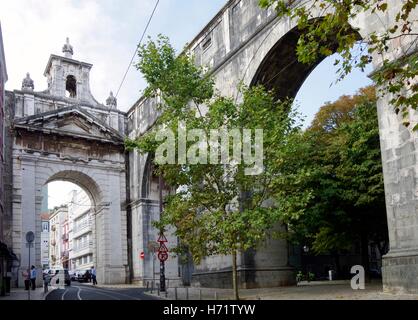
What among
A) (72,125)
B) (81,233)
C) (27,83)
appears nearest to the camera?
(27,83)

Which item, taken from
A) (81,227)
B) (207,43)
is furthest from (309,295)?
(81,227)

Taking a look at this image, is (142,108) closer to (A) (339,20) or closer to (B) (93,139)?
(B) (93,139)

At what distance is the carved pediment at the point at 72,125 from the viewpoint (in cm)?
3328

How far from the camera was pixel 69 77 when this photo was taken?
37.8 metres

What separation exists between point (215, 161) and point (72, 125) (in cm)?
2177

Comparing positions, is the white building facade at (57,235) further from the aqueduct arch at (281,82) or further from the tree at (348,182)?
→ the tree at (348,182)

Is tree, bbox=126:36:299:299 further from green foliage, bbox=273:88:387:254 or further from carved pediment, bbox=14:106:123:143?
carved pediment, bbox=14:106:123:143

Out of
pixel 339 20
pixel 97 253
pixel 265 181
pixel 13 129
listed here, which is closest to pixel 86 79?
pixel 13 129

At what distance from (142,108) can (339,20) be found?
2852 cm

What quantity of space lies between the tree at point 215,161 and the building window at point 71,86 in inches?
864

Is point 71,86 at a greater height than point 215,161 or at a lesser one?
greater

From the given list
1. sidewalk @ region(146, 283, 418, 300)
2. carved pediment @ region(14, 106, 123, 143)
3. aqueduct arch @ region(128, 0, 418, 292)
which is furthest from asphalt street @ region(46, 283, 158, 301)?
carved pediment @ region(14, 106, 123, 143)

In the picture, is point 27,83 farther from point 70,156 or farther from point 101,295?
point 101,295

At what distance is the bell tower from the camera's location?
36625 millimetres
